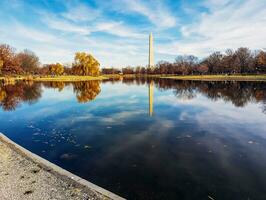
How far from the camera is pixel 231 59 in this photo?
98.6 meters

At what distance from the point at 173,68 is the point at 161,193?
126 metres

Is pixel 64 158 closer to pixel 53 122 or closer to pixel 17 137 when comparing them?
pixel 17 137

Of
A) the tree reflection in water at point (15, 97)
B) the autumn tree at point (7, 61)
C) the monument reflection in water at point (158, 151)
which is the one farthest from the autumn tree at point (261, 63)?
the autumn tree at point (7, 61)

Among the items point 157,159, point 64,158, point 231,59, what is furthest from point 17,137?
point 231,59

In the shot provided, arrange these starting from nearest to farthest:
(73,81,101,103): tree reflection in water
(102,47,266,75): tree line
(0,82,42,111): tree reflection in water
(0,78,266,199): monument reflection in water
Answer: (0,78,266,199): monument reflection in water
(0,82,42,111): tree reflection in water
(73,81,101,103): tree reflection in water
(102,47,266,75): tree line

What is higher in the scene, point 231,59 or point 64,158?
point 231,59

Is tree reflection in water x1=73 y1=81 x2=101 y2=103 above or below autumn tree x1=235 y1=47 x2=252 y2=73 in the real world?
below

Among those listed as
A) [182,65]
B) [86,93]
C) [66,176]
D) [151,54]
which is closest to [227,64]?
[182,65]

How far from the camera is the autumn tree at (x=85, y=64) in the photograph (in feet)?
316

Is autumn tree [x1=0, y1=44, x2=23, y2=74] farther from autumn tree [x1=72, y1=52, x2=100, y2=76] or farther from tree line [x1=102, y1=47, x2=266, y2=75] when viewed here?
tree line [x1=102, y1=47, x2=266, y2=75]

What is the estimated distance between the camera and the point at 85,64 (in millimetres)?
96812

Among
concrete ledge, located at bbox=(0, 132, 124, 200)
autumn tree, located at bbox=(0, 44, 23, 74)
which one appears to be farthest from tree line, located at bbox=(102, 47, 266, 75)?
concrete ledge, located at bbox=(0, 132, 124, 200)

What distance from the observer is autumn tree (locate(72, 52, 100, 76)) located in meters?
96.4

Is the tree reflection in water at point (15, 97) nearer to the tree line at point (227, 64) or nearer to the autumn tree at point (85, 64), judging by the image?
the autumn tree at point (85, 64)
